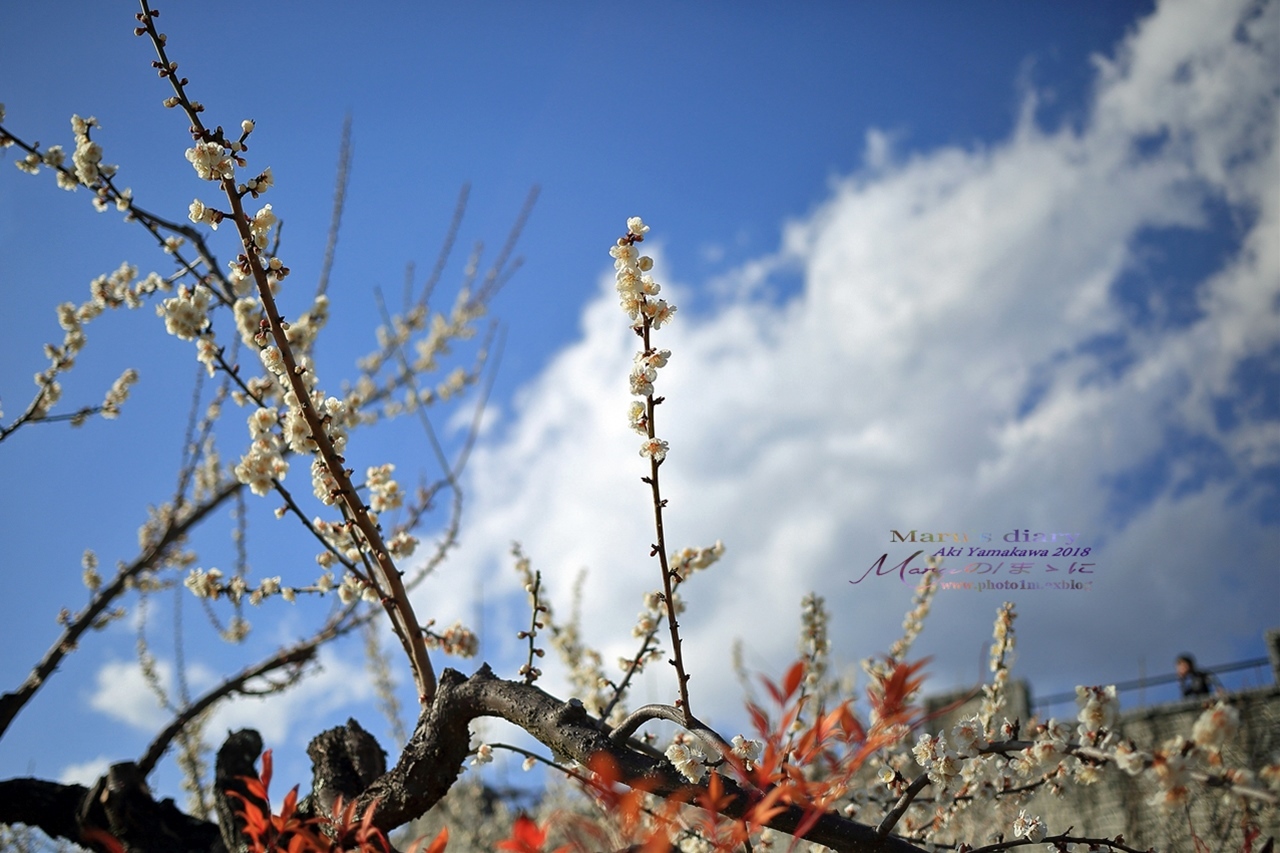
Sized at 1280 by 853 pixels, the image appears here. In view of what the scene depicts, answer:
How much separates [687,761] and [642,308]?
101cm

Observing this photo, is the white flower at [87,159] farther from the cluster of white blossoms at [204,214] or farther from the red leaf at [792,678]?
the red leaf at [792,678]

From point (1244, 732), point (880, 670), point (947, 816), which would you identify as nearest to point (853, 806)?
point (947, 816)

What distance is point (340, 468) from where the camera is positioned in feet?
7.16

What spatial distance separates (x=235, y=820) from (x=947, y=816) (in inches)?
90.2

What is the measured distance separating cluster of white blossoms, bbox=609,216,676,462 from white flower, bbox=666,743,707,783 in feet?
2.15

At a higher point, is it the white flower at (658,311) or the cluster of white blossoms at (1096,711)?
the white flower at (658,311)

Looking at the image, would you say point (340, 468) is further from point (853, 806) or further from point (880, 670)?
point (880, 670)

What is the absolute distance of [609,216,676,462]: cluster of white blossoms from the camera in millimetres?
1908

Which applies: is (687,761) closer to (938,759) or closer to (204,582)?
(938,759)

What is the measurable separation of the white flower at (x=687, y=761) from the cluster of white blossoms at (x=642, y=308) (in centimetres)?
65

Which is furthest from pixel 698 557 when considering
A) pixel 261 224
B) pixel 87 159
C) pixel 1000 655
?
pixel 87 159

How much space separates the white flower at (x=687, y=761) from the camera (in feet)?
5.80

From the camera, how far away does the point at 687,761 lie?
1794 millimetres

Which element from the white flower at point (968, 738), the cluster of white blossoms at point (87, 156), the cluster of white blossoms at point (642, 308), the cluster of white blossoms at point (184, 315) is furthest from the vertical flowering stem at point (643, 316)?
the cluster of white blossoms at point (87, 156)
